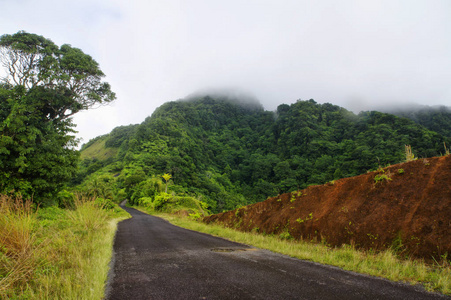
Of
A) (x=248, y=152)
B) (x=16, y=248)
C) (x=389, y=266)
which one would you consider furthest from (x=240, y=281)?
(x=248, y=152)

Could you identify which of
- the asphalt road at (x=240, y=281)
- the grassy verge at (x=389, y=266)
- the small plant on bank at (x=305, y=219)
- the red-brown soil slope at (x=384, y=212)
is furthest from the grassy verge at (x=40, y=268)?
the small plant on bank at (x=305, y=219)

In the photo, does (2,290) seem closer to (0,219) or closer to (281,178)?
(0,219)

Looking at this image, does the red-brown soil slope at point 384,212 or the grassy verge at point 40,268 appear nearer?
the grassy verge at point 40,268

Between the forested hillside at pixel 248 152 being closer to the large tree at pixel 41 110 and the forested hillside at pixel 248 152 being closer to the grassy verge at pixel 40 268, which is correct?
the large tree at pixel 41 110

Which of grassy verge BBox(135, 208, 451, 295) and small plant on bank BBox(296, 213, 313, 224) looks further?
small plant on bank BBox(296, 213, 313, 224)

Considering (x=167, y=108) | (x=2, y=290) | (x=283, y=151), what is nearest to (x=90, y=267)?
(x=2, y=290)

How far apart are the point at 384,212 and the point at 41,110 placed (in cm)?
2233

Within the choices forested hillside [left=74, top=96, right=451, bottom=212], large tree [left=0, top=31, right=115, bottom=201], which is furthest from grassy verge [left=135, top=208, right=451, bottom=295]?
forested hillside [left=74, top=96, right=451, bottom=212]

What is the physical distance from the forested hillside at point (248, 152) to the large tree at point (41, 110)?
81.1 feet

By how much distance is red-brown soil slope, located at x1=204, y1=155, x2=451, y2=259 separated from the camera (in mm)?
5738

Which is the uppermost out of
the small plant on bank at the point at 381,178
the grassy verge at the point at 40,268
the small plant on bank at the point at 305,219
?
the small plant on bank at the point at 381,178

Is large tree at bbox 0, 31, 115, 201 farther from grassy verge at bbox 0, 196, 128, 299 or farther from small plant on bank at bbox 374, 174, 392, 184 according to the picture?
small plant on bank at bbox 374, 174, 392, 184

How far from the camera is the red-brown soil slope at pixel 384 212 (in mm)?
5738

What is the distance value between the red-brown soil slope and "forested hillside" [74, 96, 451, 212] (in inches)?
1451
